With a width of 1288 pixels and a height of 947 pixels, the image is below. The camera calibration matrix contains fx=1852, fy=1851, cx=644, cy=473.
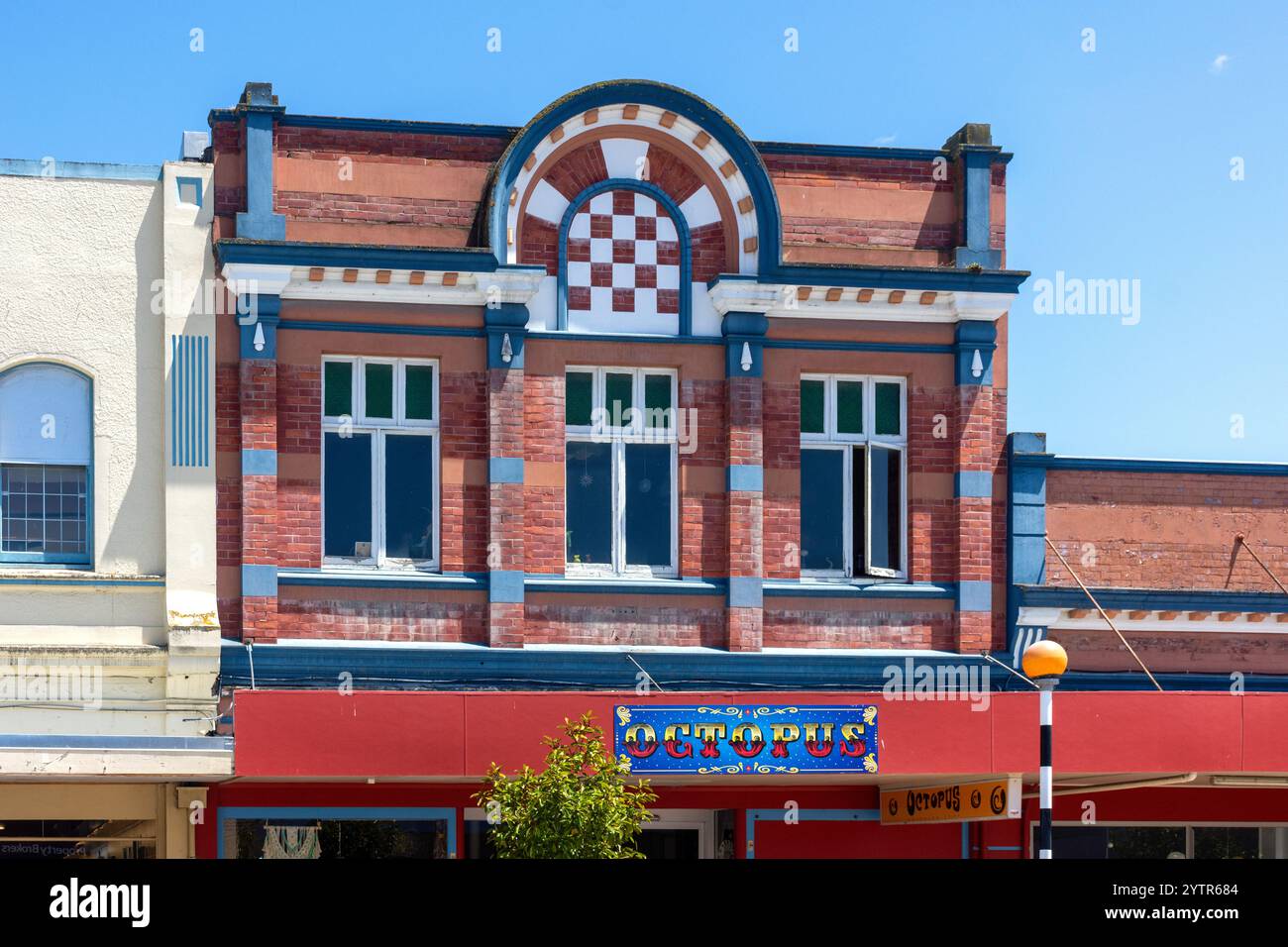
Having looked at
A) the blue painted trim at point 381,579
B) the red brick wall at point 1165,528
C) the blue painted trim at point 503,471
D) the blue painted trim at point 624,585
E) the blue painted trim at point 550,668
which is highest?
the blue painted trim at point 503,471

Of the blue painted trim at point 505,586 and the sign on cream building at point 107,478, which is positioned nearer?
the sign on cream building at point 107,478

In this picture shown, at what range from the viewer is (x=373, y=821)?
18.0 m

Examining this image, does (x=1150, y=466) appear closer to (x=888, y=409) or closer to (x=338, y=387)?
(x=888, y=409)

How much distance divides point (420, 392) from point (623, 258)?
2.51 m

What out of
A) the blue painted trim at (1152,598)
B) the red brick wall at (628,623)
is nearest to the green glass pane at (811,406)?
the red brick wall at (628,623)

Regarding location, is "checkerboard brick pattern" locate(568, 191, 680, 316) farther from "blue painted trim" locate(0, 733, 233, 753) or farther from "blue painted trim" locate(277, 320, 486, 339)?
"blue painted trim" locate(0, 733, 233, 753)

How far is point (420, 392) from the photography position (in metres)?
18.5

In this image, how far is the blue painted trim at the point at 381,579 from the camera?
1781 cm

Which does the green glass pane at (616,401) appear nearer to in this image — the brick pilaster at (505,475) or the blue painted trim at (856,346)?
the brick pilaster at (505,475)

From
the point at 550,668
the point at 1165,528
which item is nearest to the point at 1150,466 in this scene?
the point at 1165,528

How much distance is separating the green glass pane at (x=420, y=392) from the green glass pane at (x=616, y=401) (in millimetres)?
1778

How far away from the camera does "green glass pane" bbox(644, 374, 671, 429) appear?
62.0ft

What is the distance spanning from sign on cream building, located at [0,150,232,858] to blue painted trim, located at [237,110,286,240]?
1.44 feet
